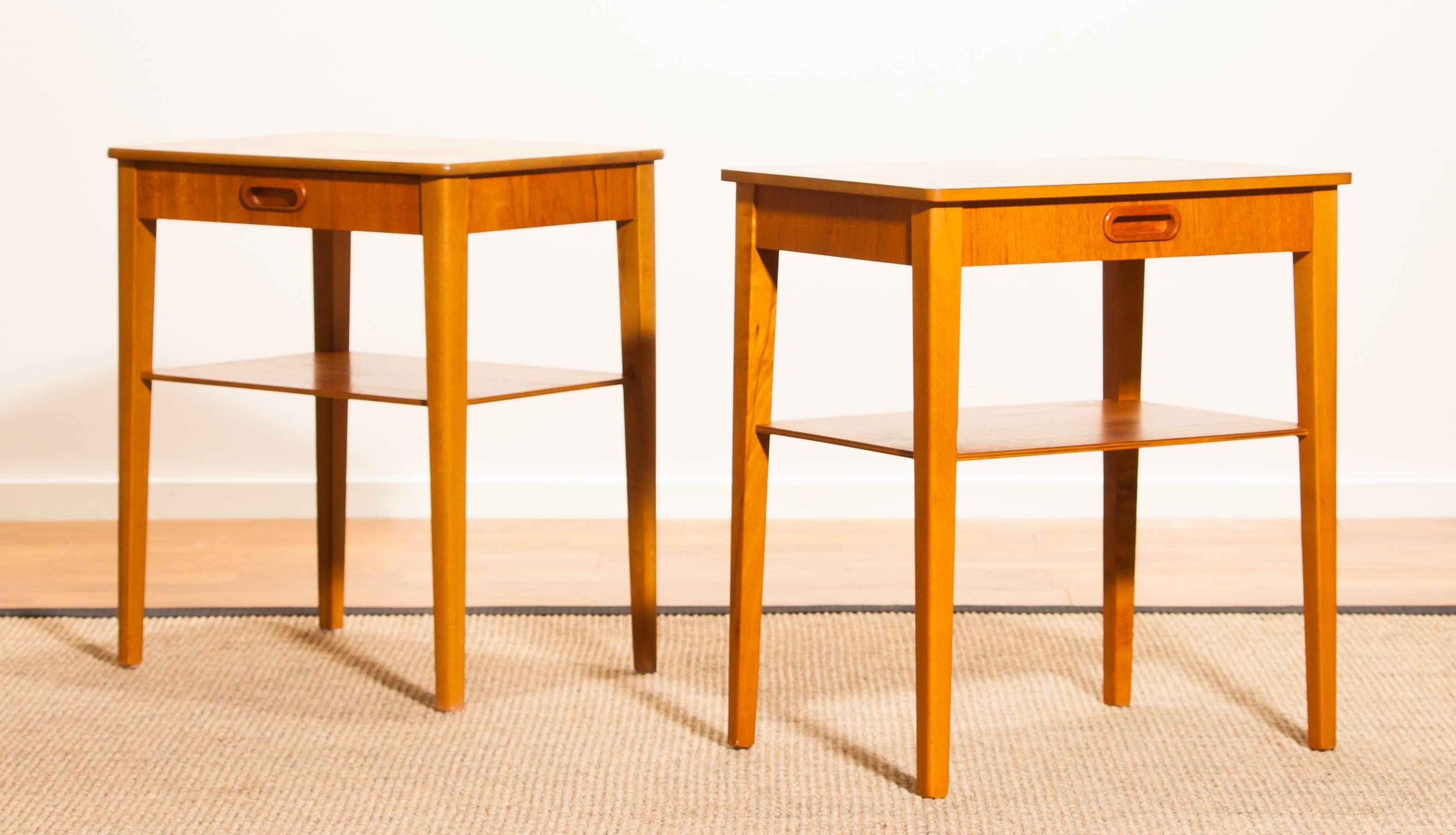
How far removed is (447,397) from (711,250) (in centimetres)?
134

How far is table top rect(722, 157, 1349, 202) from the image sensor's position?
1.70 m

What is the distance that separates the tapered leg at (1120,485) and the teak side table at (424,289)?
611 millimetres

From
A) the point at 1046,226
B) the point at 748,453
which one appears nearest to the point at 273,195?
the point at 748,453

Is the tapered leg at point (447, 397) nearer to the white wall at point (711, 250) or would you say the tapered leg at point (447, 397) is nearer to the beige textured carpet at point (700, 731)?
the beige textured carpet at point (700, 731)

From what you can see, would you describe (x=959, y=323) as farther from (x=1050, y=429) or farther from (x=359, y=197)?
(x=359, y=197)

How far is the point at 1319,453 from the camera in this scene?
75.4 inches

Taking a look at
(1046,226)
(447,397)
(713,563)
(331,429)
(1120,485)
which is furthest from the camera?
(713,563)

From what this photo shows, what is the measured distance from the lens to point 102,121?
330 centimetres

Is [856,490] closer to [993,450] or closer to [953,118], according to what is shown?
[953,118]

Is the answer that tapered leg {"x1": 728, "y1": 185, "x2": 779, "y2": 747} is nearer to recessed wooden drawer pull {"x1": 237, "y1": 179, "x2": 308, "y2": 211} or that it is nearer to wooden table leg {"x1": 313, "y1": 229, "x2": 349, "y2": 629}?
recessed wooden drawer pull {"x1": 237, "y1": 179, "x2": 308, "y2": 211}

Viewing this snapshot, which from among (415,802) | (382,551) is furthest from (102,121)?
(415,802)

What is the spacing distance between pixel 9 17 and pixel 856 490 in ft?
6.31

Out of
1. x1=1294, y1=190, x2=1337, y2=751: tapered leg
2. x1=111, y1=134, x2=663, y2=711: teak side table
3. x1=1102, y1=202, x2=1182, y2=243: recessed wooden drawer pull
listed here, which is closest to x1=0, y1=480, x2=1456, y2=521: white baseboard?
x1=111, y1=134, x2=663, y2=711: teak side table

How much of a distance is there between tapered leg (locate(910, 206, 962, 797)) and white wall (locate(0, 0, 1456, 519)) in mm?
1553
